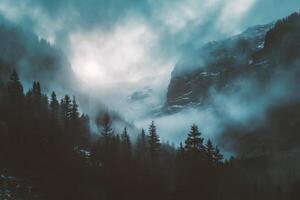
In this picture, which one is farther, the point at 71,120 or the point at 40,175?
the point at 71,120

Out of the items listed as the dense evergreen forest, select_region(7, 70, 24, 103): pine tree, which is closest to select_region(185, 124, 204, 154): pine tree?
the dense evergreen forest

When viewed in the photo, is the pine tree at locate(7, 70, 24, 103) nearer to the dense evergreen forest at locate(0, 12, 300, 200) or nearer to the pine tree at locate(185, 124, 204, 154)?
the dense evergreen forest at locate(0, 12, 300, 200)

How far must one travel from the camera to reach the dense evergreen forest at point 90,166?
217 feet

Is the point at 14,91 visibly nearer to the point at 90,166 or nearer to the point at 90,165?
the point at 90,165

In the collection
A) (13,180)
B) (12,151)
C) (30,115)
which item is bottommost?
(13,180)

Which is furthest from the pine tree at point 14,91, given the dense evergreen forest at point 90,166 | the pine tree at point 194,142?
the pine tree at point 194,142

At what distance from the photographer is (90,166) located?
7944 cm

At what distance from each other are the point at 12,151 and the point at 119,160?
2406cm

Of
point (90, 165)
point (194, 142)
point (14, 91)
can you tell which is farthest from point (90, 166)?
point (14, 91)

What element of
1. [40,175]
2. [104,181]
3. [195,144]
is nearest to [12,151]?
[40,175]

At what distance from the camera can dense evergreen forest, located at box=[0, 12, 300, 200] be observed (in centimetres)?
6600

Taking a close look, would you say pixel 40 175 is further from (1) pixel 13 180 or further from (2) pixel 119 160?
(2) pixel 119 160

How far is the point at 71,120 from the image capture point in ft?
311

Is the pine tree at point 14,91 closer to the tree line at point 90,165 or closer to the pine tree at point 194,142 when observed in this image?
the tree line at point 90,165
